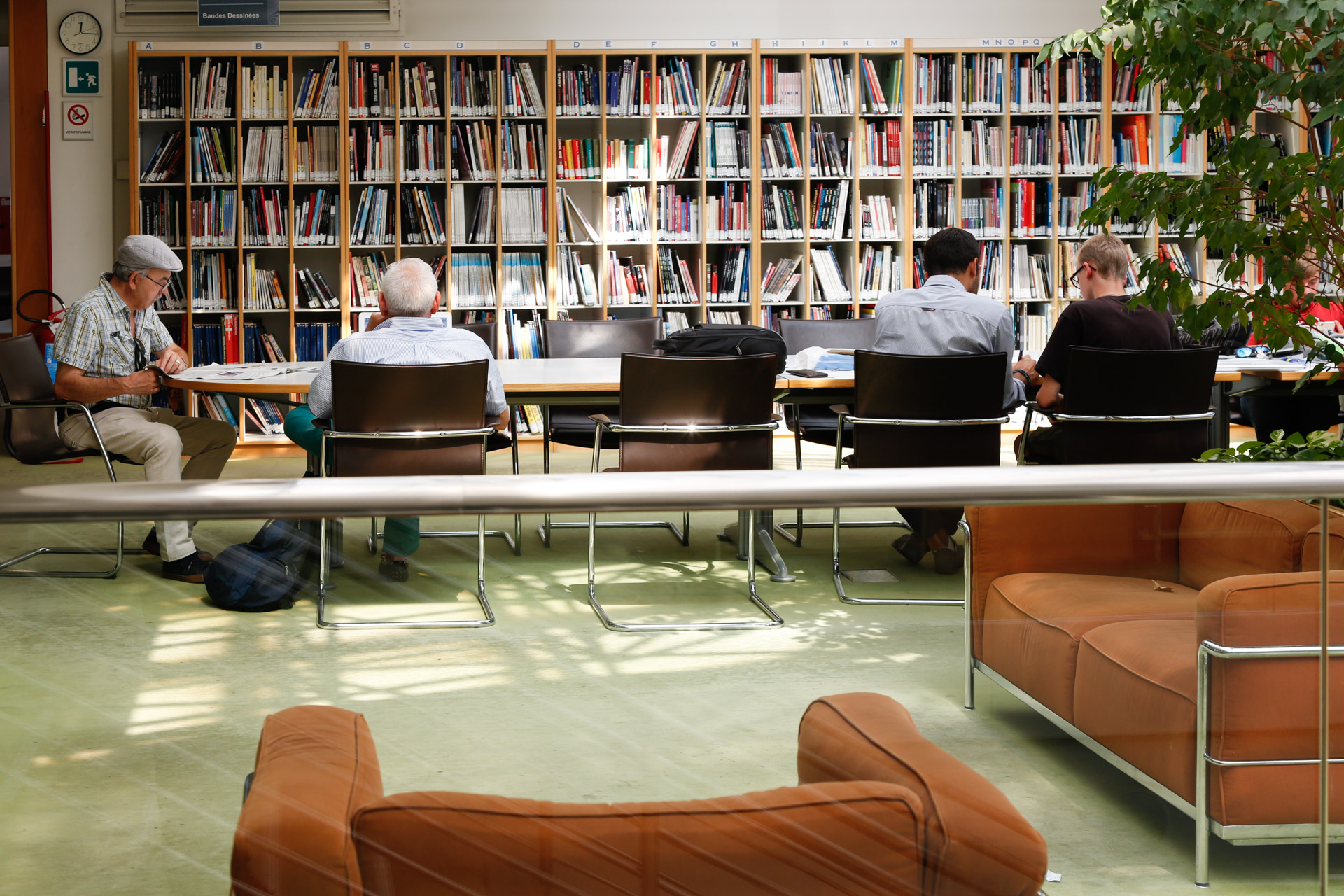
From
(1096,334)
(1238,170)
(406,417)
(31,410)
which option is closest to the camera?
(1238,170)

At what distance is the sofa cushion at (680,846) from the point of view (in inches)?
30.3

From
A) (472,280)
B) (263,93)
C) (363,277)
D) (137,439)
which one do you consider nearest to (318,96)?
(263,93)

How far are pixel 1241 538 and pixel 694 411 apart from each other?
8.51 ft

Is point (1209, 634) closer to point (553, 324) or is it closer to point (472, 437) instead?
point (472, 437)

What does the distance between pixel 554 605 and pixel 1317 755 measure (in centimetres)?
69

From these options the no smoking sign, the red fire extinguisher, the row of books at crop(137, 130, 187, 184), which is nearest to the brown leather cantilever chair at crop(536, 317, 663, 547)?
the row of books at crop(137, 130, 187, 184)

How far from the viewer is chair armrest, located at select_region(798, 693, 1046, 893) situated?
2.68ft

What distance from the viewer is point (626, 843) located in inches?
31.1

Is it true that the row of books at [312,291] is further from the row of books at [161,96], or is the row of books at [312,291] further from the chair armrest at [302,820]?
the chair armrest at [302,820]

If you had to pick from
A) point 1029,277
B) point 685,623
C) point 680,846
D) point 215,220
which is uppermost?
point 215,220

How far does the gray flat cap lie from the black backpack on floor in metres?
3.48

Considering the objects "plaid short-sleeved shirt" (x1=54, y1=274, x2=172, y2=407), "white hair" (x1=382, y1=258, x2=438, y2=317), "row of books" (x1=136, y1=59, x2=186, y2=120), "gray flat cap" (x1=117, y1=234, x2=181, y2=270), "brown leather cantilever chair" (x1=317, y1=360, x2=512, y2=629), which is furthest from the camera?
"row of books" (x1=136, y1=59, x2=186, y2=120)

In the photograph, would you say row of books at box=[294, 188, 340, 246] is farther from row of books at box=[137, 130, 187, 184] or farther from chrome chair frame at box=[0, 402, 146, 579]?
chrome chair frame at box=[0, 402, 146, 579]

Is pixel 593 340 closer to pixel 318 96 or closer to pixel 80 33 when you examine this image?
pixel 318 96
